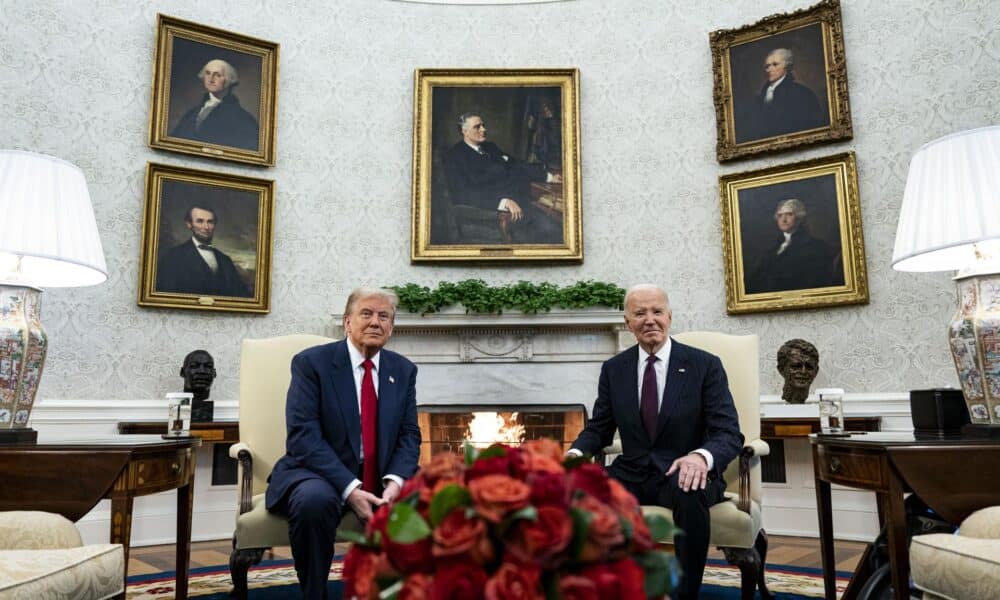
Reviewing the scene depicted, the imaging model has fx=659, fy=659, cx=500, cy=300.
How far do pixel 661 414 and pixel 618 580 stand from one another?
194 cm

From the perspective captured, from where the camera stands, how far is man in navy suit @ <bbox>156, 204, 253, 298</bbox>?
5277 mm

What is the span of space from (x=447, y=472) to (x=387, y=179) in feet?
17.0

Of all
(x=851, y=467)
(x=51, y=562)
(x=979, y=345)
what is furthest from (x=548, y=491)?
(x=979, y=345)

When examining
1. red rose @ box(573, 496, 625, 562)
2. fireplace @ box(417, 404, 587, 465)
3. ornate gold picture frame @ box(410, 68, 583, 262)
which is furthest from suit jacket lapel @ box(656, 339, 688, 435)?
ornate gold picture frame @ box(410, 68, 583, 262)

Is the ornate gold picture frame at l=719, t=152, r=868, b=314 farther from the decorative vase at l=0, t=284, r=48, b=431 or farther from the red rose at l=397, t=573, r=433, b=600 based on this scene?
the red rose at l=397, t=573, r=433, b=600

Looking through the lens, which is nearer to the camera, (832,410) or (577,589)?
(577,589)

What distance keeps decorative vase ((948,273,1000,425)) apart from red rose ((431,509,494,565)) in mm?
2324

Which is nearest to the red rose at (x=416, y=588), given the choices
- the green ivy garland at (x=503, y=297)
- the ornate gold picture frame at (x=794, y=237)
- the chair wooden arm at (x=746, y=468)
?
the chair wooden arm at (x=746, y=468)

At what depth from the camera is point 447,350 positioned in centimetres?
561

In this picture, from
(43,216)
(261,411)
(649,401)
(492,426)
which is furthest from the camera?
(492,426)

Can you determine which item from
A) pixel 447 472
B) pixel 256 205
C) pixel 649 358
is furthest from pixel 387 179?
pixel 447 472

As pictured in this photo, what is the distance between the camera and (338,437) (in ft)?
9.07

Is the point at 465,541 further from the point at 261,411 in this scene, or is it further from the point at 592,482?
the point at 261,411

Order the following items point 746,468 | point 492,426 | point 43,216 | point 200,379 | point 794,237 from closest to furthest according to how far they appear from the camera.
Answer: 1. point 43,216
2. point 746,468
3. point 200,379
4. point 794,237
5. point 492,426
